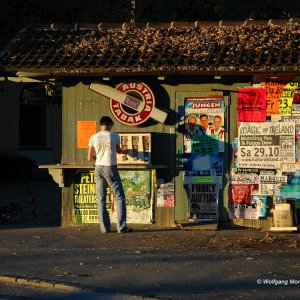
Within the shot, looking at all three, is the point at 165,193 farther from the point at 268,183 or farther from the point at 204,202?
the point at 268,183

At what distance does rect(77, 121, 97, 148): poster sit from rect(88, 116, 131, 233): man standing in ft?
2.47

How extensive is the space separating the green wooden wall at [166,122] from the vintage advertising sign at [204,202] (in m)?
0.11

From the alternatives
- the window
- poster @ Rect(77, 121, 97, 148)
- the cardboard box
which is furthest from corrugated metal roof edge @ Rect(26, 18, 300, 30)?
the window

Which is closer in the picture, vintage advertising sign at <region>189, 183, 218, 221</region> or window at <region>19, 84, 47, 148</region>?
vintage advertising sign at <region>189, 183, 218, 221</region>

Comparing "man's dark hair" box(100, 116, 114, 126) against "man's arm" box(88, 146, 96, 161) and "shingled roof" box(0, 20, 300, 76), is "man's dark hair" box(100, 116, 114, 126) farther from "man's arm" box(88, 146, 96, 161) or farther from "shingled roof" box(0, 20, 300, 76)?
"shingled roof" box(0, 20, 300, 76)

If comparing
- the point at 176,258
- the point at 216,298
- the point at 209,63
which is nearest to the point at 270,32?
the point at 209,63

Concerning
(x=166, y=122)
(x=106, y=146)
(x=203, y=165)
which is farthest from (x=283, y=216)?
(x=106, y=146)

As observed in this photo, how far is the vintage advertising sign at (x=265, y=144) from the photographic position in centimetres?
1344

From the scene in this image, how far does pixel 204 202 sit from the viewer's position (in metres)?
13.8

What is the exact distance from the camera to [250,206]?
13.6 metres

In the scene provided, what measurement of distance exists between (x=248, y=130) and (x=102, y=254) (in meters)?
3.57

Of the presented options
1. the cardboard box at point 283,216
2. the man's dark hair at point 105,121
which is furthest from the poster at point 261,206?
the man's dark hair at point 105,121

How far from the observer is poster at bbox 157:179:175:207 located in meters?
13.8

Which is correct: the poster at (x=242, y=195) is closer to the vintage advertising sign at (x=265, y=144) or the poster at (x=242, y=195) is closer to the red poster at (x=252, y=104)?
the vintage advertising sign at (x=265, y=144)
